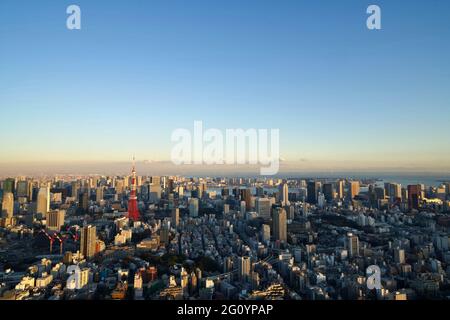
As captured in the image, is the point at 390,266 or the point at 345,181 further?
the point at 345,181

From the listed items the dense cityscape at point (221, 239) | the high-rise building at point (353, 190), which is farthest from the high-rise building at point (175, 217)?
the high-rise building at point (353, 190)

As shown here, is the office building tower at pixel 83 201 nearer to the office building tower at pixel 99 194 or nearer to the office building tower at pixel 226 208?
the office building tower at pixel 99 194

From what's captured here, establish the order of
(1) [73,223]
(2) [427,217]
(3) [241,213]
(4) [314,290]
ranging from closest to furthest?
(4) [314,290]
(2) [427,217]
(1) [73,223]
(3) [241,213]

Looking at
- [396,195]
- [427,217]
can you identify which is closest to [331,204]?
[396,195]

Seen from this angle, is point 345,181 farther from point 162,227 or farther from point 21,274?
point 21,274

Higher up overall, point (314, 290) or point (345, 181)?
point (345, 181)

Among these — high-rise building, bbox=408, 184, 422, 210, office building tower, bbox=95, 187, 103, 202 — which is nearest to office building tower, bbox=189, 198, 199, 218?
office building tower, bbox=95, 187, 103, 202
